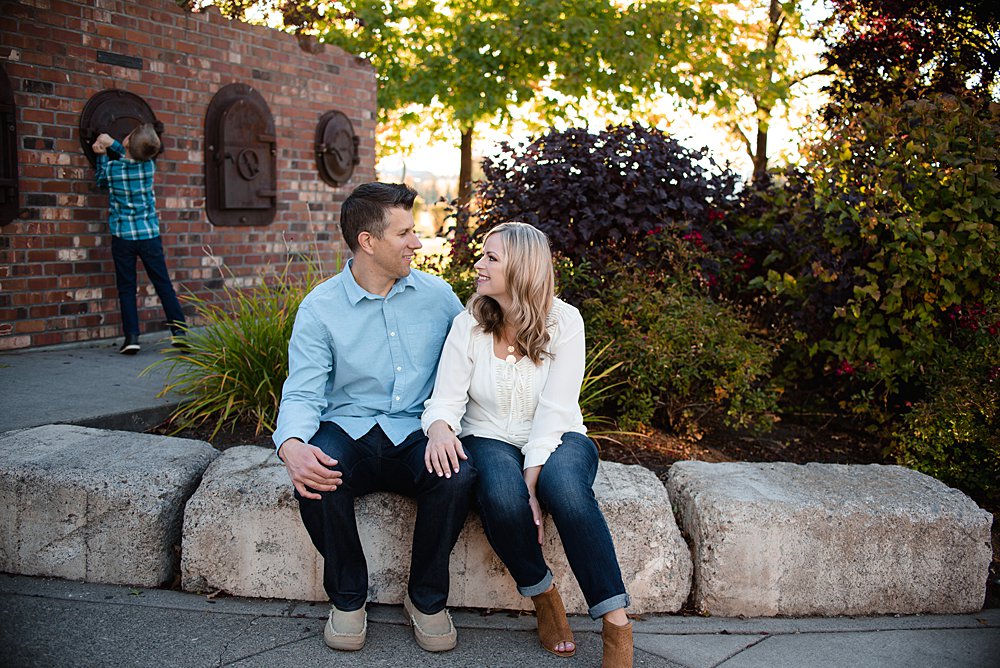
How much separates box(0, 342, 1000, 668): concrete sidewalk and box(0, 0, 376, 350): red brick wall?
2.59 meters

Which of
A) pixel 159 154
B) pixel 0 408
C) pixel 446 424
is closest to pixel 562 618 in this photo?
pixel 446 424

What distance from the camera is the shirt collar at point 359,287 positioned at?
3.27 m

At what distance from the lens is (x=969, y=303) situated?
4.61 m

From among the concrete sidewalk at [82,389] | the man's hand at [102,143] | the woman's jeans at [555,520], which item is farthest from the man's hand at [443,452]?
the man's hand at [102,143]

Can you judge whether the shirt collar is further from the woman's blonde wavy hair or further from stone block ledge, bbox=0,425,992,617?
stone block ledge, bbox=0,425,992,617

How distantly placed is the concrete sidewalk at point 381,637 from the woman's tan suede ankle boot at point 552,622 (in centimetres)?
5

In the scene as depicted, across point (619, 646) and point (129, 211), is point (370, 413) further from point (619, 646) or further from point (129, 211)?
point (129, 211)

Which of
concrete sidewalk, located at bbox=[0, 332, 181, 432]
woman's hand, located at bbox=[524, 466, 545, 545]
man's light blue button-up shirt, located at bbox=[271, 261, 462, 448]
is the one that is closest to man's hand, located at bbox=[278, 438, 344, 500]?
man's light blue button-up shirt, located at bbox=[271, 261, 462, 448]

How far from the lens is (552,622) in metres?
2.96

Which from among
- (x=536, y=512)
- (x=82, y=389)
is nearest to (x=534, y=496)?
(x=536, y=512)

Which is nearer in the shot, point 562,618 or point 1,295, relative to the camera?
point 562,618

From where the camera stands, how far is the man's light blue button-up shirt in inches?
125

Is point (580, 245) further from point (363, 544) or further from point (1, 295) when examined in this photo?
point (1, 295)

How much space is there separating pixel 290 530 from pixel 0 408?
1.95 metres
